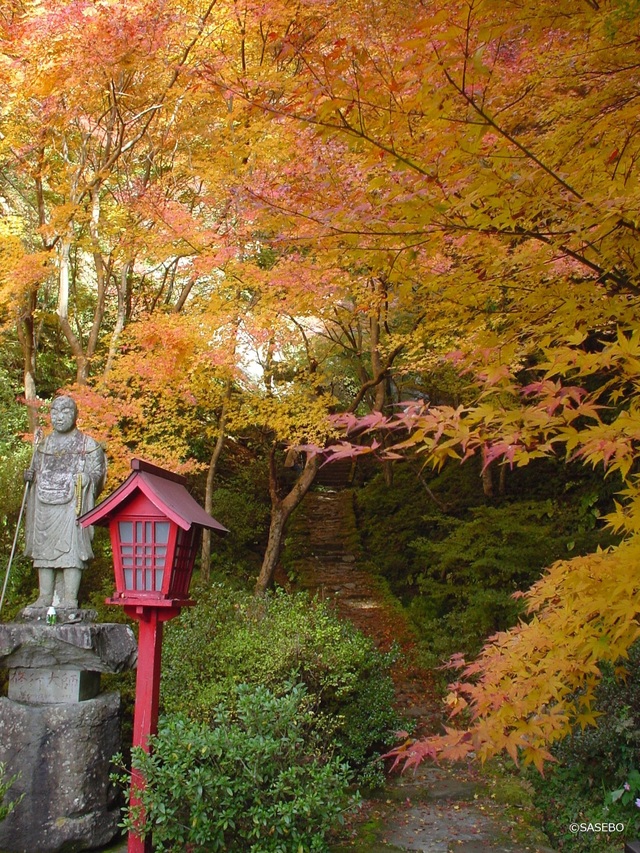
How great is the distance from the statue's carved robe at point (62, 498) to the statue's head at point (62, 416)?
71mm

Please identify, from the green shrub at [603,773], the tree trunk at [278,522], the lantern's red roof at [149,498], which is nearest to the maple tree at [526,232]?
the lantern's red roof at [149,498]

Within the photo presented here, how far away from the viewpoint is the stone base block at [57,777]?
4426 millimetres

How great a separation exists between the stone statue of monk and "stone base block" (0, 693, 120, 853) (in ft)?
2.64

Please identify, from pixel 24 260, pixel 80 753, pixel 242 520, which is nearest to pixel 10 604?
pixel 80 753

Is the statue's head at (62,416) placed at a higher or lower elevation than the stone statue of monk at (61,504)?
higher

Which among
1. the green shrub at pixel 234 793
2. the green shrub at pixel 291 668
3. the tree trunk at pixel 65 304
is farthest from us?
the tree trunk at pixel 65 304

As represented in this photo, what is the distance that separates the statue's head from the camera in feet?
A: 17.0

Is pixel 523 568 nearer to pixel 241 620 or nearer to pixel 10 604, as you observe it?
pixel 241 620

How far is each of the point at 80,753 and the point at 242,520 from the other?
7.09 m

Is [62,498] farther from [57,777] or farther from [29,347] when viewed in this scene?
[29,347]

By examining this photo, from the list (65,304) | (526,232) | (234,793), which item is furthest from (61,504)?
(65,304)

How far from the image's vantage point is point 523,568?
837 cm

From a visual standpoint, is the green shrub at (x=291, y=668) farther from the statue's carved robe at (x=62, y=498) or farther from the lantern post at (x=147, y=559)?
the statue's carved robe at (x=62, y=498)

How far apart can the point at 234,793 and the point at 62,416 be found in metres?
3.03
